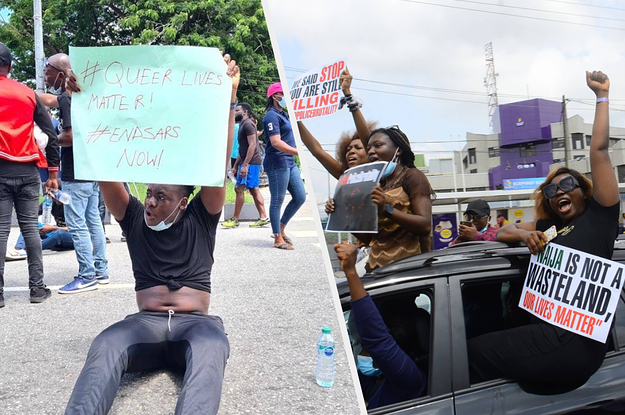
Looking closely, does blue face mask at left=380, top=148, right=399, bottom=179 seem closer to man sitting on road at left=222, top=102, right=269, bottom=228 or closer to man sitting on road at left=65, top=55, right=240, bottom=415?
man sitting on road at left=65, top=55, right=240, bottom=415

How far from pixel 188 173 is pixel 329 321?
1.41 metres

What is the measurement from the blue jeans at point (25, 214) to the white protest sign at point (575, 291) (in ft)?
10.6

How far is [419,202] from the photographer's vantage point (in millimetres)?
1947

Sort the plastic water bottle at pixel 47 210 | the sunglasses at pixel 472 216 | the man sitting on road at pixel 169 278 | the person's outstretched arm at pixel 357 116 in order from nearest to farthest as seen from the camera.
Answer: the person's outstretched arm at pixel 357 116
the sunglasses at pixel 472 216
the man sitting on road at pixel 169 278
the plastic water bottle at pixel 47 210

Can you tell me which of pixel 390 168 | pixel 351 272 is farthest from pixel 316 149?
pixel 351 272

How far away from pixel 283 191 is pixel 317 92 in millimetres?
3542

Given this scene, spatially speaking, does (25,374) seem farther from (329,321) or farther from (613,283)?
(613,283)

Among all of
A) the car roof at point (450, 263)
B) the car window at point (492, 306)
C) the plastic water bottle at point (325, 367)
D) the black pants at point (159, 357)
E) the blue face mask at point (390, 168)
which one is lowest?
the plastic water bottle at point (325, 367)

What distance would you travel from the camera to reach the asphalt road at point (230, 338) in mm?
2377

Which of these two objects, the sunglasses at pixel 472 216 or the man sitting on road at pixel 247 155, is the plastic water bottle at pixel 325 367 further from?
the man sitting on road at pixel 247 155

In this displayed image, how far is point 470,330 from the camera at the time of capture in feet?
4.98

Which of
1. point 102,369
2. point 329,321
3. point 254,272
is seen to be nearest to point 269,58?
point 254,272

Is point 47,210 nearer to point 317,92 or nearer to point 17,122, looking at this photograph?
point 17,122

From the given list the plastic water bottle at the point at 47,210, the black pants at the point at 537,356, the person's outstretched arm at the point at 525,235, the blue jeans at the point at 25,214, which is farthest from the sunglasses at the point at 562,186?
the plastic water bottle at the point at 47,210
